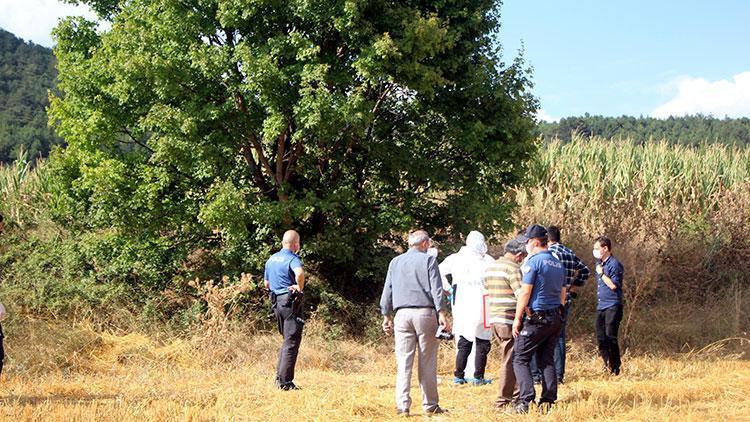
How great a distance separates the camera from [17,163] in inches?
788

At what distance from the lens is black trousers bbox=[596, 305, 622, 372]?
952 cm

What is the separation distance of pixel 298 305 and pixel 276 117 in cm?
412

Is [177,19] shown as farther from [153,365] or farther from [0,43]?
A: [0,43]

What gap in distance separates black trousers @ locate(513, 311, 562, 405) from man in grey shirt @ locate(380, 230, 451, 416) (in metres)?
0.76

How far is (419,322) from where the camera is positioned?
7227 mm

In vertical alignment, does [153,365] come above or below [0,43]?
below

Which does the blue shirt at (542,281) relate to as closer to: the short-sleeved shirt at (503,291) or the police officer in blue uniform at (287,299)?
the short-sleeved shirt at (503,291)

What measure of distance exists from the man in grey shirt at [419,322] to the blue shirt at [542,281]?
88 centimetres

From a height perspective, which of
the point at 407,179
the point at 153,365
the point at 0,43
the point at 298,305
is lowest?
the point at 153,365

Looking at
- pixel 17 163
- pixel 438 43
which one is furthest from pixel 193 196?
pixel 17 163

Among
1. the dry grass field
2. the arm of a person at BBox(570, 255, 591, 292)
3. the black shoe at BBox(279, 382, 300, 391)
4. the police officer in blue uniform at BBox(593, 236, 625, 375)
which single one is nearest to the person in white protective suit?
the dry grass field

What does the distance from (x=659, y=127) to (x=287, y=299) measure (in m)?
46.0

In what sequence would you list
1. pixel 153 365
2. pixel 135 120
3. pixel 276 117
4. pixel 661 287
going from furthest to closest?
pixel 661 287 → pixel 135 120 → pixel 276 117 → pixel 153 365

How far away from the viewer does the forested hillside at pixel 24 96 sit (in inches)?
1414
